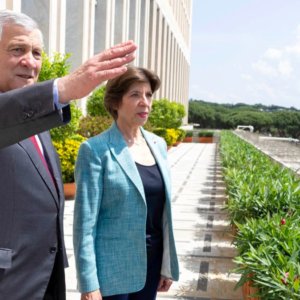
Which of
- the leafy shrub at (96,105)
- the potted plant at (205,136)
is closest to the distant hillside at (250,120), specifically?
the potted plant at (205,136)

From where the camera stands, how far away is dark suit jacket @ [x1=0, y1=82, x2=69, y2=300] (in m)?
1.52

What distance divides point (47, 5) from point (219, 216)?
23.2 ft

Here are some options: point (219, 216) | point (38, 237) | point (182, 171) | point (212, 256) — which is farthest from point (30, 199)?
point (182, 171)

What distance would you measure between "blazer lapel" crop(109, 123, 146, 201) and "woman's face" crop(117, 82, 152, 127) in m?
0.12

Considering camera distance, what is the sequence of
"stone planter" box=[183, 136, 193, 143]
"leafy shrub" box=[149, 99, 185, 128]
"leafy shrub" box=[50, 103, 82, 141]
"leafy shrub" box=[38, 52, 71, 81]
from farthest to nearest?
"stone planter" box=[183, 136, 193, 143]
"leafy shrub" box=[149, 99, 185, 128]
"leafy shrub" box=[50, 103, 82, 141]
"leafy shrub" box=[38, 52, 71, 81]

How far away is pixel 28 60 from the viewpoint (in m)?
1.52

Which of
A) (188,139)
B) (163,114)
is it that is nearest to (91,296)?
(163,114)

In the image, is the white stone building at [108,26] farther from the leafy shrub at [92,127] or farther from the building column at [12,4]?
the leafy shrub at [92,127]

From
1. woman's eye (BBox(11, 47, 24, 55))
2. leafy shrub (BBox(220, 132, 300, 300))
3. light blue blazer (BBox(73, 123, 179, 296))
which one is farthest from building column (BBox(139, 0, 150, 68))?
woman's eye (BBox(11, 47, 24, 55))

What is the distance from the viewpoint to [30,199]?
5.20ft

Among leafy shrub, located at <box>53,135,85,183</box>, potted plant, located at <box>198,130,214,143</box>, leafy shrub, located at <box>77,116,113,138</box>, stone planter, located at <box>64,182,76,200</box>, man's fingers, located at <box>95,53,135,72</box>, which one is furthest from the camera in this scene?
potted plant, located at <box>198,130,214,143</box>

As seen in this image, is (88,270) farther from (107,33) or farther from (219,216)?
(107,33)

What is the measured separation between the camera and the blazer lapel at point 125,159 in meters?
2.23

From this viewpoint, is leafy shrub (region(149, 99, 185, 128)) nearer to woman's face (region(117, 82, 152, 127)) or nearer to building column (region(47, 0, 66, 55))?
building column (region(47, 0, 66, 55))
